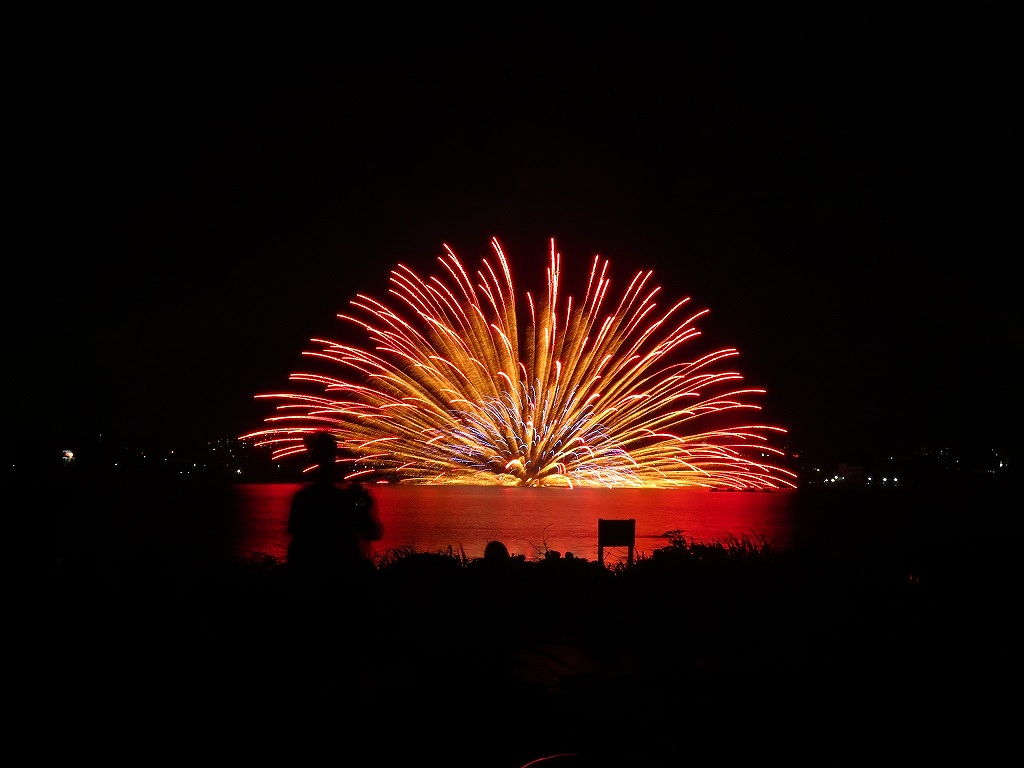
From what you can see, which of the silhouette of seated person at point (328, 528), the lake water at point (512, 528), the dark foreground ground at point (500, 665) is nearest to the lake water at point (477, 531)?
the lake water at point (512, 528)

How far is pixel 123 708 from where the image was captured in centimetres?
548

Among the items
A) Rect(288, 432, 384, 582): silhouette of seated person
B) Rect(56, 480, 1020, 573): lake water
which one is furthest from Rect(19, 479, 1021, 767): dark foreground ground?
Rect(56, 480, 1020, 573): lake water

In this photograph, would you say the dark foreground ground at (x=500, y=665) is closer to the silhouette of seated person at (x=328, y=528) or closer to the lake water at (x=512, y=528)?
the silhouette of seated person at (x=328, y=528)

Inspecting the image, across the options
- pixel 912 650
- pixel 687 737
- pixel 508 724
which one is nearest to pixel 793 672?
pixel 912 650

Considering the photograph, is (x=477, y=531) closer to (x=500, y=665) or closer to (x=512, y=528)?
(x=512, y=528)

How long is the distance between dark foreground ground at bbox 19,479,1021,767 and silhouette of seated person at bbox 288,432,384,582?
0.49 feet

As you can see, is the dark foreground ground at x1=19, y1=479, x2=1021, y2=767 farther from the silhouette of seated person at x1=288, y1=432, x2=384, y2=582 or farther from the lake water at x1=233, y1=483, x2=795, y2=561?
the lake water at x1=233, y1=483, x2=795, y2=561

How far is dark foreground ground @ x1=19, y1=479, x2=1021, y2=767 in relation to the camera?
5.26 m

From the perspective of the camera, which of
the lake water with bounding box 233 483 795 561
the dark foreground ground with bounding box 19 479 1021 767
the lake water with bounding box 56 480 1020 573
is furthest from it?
the lake water with bounding box 233 483 795 561

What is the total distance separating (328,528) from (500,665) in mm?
1476

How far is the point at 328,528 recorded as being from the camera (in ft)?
20.5

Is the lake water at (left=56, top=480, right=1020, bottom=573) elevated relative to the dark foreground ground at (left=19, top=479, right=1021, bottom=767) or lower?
elevated

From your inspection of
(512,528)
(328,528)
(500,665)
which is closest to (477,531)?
(512,528)

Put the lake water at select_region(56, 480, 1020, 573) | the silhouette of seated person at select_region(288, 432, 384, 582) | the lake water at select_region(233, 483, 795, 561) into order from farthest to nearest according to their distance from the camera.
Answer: the lake water at select_region(233, 483, 795, 561)
the lake water at select_region(56, 480, 1020, 573)
the silhouette of seated person at select_region(288, 432, 384, 582)
